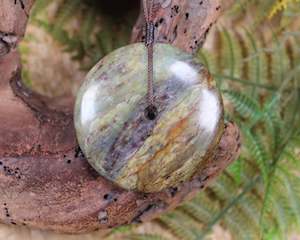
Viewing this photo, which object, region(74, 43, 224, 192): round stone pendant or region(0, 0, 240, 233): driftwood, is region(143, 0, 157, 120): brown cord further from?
region(0, 0, 240, 233): driftwood

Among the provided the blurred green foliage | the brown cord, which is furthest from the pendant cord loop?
the blurred green foliage

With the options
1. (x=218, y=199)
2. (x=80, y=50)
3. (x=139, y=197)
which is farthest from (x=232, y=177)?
(x=80, y=50)

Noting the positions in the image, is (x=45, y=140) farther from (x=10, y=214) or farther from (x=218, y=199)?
(x=218, y=199)

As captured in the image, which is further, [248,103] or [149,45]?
[248,103]

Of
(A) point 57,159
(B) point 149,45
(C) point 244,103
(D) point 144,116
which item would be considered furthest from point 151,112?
(C) point 244,103

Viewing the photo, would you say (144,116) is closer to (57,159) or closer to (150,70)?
(150,70)

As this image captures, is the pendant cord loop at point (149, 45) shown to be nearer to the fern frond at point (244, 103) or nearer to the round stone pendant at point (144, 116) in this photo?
the round stone pendant at point (144, 116)
